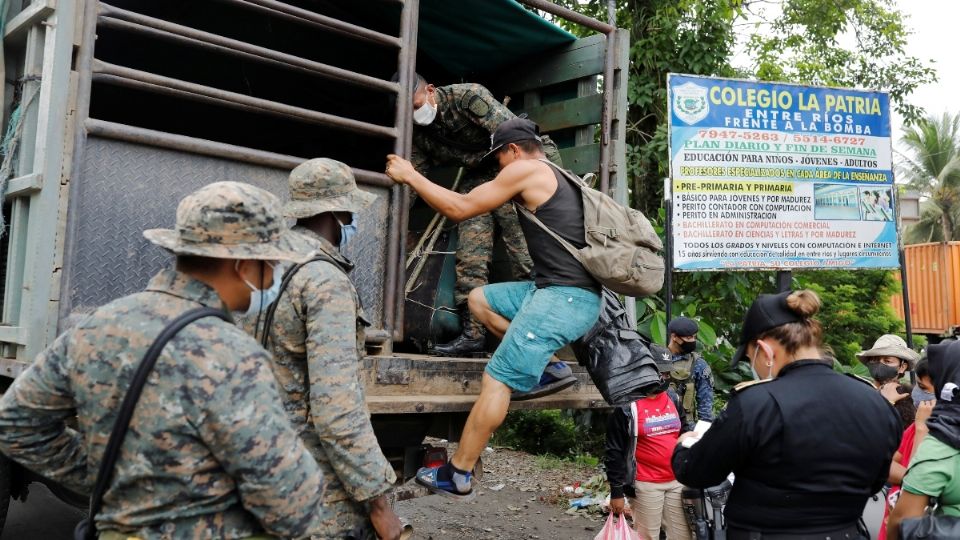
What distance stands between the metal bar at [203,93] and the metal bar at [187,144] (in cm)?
16

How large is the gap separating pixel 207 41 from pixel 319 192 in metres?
0.93

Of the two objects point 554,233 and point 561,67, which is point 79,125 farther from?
point 561,67

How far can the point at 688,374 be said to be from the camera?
4.85 m

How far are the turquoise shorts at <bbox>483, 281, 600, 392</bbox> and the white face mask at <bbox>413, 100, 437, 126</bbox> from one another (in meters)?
1.16

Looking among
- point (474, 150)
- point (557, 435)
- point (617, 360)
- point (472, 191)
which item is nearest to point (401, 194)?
point (472, 191)

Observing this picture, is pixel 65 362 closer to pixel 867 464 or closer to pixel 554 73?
pixel 867 464

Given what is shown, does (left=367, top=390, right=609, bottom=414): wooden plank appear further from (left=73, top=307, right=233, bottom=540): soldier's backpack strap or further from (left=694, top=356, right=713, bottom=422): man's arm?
(left=694, top=356, right=713, bottom=422): man's arm

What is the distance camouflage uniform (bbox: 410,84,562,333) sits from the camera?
13.1 ft

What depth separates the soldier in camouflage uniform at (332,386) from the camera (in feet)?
7.20

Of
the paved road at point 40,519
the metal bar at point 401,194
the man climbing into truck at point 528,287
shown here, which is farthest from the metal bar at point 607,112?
the paved road at point 40,519

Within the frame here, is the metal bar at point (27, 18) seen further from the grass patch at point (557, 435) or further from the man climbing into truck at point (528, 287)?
the grass patch at point (557, 435)

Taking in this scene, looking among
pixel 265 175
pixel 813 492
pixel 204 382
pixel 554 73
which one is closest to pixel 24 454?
pixel 204 382

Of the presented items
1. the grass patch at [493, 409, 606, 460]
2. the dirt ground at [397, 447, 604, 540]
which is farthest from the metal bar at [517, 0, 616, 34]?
the grass patch at [493, 409, 606, 460]

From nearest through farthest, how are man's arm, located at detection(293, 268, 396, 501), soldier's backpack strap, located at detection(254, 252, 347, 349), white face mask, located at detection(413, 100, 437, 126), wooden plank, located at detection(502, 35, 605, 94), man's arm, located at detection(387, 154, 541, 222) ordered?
man's arm, located at detection(293, 268, 396, 501) → soldier's backpack strap, located at detection(254, 252, 347, 349) → man's arm, located at detection(387, 154, 541, 222) → white face mask, located at detection(413, 100, 437, 126) → wooden plank, located at detection(502, 35, 605, 94)
